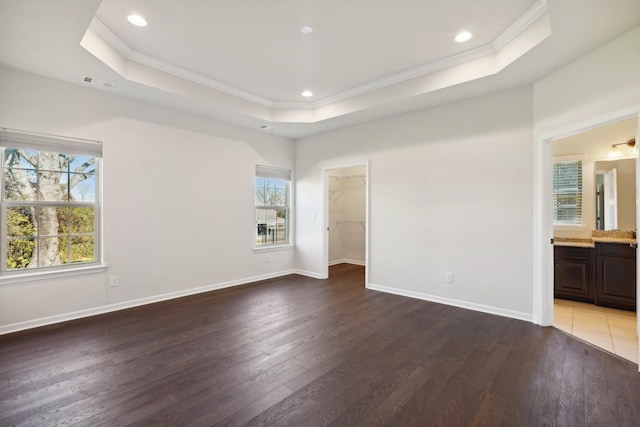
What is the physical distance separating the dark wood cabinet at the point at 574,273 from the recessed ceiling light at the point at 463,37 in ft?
10.4

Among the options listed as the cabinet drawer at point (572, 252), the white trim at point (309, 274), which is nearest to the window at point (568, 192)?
the cabinet drawer at point (572, 252)

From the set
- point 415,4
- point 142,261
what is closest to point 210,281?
point 142,261

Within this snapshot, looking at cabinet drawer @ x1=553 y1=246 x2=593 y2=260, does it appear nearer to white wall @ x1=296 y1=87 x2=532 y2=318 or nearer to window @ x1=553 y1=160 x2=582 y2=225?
window @ x1=553 y1=160 x2=582 y2=225

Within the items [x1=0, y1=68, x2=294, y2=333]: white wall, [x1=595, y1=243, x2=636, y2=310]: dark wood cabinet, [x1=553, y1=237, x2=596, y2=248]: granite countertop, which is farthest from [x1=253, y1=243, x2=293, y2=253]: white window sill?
[x1=595, y1=243, x2=636, y2=310]: dark wood cabinet

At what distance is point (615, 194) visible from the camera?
4.25 metres

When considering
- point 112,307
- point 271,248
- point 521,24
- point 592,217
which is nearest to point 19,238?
point 112,307

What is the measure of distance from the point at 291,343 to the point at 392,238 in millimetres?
2392

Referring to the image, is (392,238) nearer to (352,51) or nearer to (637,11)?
(352,51)

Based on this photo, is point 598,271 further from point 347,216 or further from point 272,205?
point 272,205

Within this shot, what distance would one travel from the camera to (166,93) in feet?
12.3

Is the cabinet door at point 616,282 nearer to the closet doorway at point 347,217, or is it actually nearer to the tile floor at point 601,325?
the tile floor at point 601,325

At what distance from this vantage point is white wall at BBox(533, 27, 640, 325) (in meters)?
2.46

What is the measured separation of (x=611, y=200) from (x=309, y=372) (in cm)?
485

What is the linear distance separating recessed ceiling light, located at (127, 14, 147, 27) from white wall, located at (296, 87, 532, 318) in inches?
127
